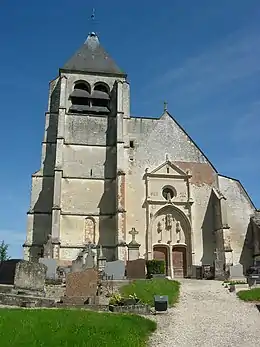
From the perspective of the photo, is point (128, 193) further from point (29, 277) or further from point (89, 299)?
point (89, 299)

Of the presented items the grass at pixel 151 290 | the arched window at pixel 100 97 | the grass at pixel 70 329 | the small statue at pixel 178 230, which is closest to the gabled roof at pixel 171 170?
the small statue at pixel 178 230

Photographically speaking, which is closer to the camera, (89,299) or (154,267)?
(89,299)

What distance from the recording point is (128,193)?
22438mm

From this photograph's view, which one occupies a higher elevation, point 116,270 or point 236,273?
point 116,270

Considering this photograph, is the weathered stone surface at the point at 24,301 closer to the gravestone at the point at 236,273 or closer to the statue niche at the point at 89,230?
the gravestone at the point at 236,273

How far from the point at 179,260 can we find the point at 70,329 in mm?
15775

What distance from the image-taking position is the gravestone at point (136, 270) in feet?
55.0

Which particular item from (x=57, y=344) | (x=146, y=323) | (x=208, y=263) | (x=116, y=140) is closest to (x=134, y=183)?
(x=116, y=140)

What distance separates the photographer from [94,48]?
2864cm

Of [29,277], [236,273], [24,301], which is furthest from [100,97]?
[24,301]

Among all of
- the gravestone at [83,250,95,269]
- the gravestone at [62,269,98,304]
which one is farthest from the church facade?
the gravestone at [62,269,98,304]

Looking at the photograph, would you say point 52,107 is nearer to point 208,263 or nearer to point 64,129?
point 64,129

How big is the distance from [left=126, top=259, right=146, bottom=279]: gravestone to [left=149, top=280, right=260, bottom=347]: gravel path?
12.3 feet

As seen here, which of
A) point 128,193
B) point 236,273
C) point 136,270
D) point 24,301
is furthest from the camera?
point 128,193
